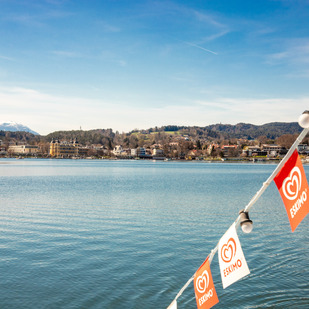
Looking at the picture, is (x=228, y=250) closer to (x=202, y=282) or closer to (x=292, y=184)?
(x=202, y=282)

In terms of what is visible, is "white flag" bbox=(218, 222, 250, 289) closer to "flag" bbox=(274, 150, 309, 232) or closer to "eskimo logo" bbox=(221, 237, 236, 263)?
"eskimo logo" bbox=(221, 237, 236, 263)

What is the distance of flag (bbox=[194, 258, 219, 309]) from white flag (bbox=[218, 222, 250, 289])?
1.42ft

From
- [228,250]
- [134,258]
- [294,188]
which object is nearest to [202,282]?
[228,250]

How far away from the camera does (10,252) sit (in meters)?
15.1

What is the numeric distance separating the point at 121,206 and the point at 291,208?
2577 cm

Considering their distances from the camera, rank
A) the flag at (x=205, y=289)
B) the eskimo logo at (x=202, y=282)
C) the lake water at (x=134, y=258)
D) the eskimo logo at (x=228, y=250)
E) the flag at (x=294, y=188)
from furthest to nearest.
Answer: the lake water at (x=134, y=258) → the eskimo logo at (x=202, y=282) → the flag at (x=205, y=289) → the eskimo logo at (x=228, y=250) → the flag at (x=294, y=188)

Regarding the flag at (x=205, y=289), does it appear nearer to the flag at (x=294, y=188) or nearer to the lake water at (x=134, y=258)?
the flag at (x=294, y=188)

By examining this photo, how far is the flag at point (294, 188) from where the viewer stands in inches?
157

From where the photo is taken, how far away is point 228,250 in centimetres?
486

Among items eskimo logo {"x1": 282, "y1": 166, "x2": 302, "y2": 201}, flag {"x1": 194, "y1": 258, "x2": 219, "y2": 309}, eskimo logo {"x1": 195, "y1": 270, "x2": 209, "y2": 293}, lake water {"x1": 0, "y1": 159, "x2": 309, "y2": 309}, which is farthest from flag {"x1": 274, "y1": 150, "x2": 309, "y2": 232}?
lake water {"x1": 0, "y1": 159, "x2": 309, "y2": 309}

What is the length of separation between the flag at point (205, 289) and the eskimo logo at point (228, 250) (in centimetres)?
41

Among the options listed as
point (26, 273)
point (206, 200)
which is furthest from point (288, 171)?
point (206, 200)

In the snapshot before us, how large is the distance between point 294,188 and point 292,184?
0.05 meters

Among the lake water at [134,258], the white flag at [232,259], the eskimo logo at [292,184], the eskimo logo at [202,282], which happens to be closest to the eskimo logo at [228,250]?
the white flag at [232,259]
